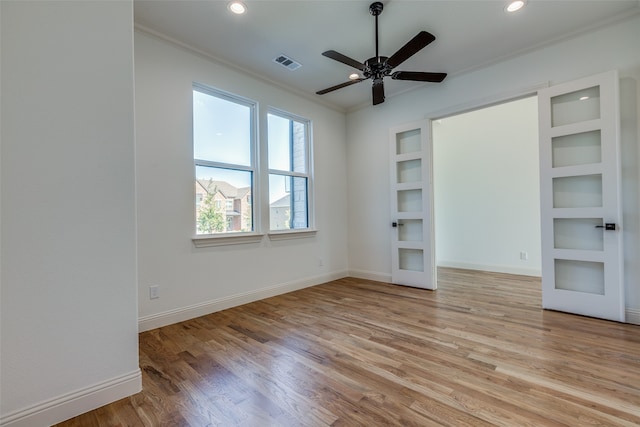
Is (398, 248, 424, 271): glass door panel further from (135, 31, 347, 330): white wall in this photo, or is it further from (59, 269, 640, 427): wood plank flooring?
(135, 31, 347, 330): white wall

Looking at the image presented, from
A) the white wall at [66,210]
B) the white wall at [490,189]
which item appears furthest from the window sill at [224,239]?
the white wall at [490,189]

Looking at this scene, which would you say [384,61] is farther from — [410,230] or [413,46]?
[410,230]

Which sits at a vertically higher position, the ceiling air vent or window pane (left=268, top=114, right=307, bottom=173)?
the ceiling air vent

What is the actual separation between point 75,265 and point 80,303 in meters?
0.21

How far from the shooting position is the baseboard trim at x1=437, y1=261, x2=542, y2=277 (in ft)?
15.1

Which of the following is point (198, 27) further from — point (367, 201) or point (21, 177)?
point (367, 201)

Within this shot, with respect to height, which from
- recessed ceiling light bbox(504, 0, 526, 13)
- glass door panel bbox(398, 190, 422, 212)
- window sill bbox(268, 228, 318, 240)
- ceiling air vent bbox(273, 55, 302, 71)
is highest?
ceiling air vent bbox(273, 55, 302, 71)

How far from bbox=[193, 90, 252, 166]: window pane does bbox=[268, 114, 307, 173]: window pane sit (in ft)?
1.34

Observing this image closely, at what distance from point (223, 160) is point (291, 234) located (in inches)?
54.2

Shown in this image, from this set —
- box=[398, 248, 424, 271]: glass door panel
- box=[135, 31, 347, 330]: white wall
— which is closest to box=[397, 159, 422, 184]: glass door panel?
box=[398, 248, 424, 271]: glass door panel

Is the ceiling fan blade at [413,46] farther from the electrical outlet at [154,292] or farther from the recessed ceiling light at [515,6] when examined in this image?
the electrical outlet at [154,292]

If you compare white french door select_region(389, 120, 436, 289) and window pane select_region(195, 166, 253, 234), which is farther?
white french door select_region(389, 120, 436, 289)

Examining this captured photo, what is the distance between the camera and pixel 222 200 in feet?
10.9

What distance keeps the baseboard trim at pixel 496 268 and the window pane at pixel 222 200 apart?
160 inches
